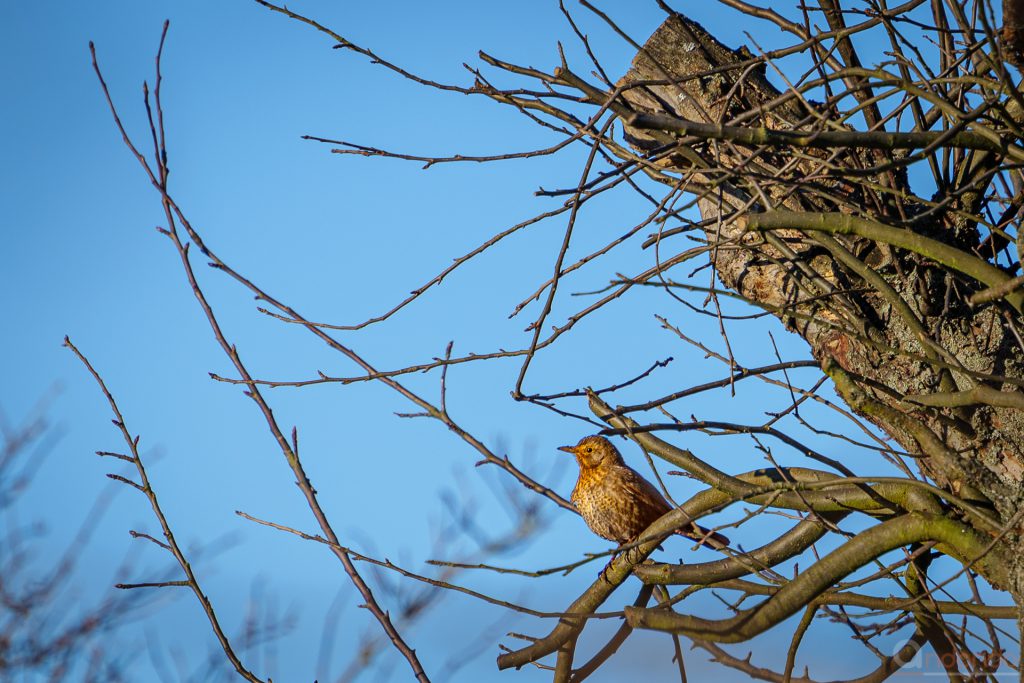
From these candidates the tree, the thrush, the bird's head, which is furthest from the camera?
the bird's head

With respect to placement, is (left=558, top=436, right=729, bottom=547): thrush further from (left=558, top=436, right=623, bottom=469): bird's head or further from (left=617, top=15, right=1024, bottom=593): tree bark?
(left=617, top=15, right=1024, bottom=593): tree bark

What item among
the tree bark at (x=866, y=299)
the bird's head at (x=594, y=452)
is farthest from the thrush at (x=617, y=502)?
the tree bark at (x=866, y=299)

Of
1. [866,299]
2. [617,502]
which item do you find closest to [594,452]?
[617,502]

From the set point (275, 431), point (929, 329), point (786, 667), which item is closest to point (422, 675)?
point (275, 431)

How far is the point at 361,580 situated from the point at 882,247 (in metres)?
2.15

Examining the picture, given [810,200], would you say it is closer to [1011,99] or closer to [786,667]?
Result: [1011,99]

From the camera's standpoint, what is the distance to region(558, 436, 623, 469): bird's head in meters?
4.86

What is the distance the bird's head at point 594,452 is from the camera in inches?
191

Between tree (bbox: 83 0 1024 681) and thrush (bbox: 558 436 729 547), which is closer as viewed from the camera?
tree (bbox: 83 0 1024 681)

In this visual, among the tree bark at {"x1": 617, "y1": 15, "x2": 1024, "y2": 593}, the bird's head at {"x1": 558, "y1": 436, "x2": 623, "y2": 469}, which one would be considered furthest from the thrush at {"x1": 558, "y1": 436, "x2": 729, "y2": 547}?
the tree bark at {"x1": 617, "y1": 15, "x2": 1024, "y2": 593}

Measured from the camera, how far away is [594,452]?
4.91 meters

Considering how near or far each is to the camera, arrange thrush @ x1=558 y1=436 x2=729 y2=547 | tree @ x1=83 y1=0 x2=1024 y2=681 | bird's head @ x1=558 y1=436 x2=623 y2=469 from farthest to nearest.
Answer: bird's head @ x1=558 y1=436 x2=623 y2=469
thrush @ x1=558 y1=436 x2=729 y2=547
tree @ x1=83 y1=0 x2=1024 y2=681

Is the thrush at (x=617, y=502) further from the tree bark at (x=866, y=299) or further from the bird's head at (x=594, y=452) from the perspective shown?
the tree bark at (x=866, y=299)

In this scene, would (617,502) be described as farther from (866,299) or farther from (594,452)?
(866,299)
